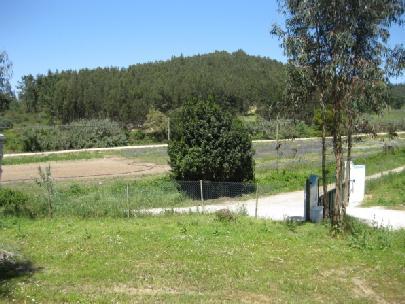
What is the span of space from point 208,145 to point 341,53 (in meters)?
10.8

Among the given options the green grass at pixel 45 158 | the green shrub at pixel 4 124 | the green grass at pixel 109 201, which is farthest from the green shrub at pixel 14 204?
the green shrub at pixel 4 124

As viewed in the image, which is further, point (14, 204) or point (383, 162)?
point (383, 162)

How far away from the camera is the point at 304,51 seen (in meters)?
16.3

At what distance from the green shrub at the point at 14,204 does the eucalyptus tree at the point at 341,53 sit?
10917 mm

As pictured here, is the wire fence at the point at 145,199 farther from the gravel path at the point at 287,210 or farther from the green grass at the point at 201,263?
the green grass at the point at 201,263

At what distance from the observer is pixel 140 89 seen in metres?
126

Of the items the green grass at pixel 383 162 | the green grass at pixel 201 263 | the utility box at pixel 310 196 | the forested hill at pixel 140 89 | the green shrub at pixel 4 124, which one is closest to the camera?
the green grass at pixel 201 263

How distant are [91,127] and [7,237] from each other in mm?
72140

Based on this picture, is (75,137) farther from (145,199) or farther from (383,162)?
(145,199)

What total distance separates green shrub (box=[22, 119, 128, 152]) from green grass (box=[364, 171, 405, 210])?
59507 millimetres

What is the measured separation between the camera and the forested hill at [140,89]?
121688 mm

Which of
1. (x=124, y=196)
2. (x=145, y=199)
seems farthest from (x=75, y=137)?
(x=145, y=199)

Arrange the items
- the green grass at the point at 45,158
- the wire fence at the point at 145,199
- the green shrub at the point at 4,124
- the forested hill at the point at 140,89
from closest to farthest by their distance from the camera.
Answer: the wire fence at the point at 145,199
the green grass at the point at 45,158
the green shrub at the point at 4,124
the forested hill at the point at 140,89

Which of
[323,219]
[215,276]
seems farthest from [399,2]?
[215,276]
